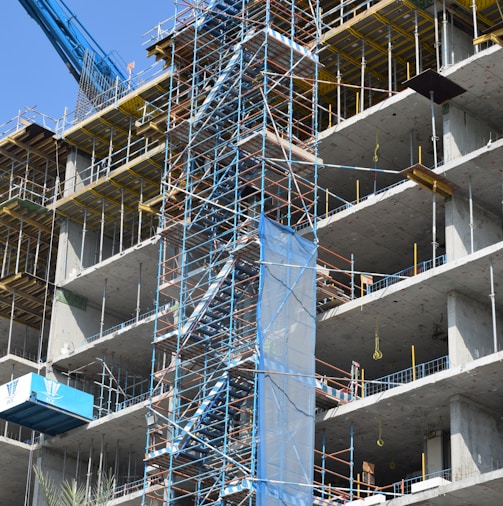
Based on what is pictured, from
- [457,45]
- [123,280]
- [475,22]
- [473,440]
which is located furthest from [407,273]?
[123,280]

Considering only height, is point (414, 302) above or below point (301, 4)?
below

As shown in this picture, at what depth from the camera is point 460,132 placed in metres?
53.2

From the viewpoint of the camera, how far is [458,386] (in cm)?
4819

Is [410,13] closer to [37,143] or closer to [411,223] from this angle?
[411,223]

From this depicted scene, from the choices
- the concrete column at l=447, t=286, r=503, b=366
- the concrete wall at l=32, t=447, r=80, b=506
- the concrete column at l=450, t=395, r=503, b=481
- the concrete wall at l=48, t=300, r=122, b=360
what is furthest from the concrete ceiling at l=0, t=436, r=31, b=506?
the concrete column at l=450, t=395, r=503, b=481

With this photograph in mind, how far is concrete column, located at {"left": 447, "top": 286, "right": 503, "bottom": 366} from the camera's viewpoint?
49.6 meters

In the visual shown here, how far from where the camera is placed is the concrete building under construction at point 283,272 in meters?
49.6

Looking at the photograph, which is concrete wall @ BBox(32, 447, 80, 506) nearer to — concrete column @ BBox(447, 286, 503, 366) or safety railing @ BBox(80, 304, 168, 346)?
safety railing @ BBox(80, 304, 168, 346)

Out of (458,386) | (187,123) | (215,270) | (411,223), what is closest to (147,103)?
(187,123)

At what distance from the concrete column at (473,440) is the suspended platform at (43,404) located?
1897cm

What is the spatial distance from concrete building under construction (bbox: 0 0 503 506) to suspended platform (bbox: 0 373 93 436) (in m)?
0.13

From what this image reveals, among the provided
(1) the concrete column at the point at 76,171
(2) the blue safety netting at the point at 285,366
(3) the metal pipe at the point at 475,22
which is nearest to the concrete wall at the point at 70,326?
(1) the concrete column at the point at 76,171

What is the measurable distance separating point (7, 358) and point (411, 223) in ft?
71.6

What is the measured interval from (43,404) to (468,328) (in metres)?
19.3
